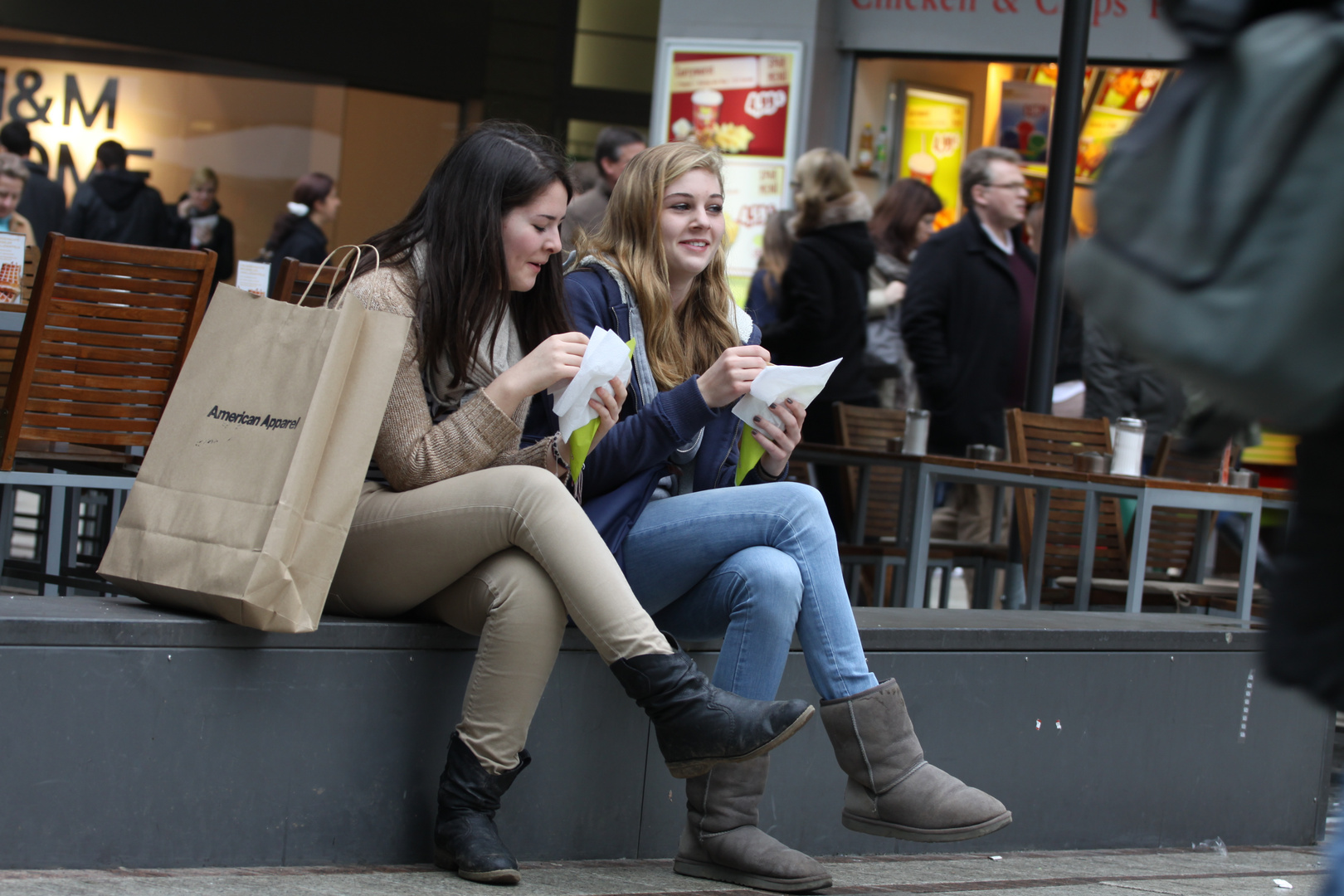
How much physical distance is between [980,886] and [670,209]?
5.54ft

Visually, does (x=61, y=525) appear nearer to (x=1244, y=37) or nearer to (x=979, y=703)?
(x=979, y=703)

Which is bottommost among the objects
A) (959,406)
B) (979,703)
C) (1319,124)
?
(979,703)

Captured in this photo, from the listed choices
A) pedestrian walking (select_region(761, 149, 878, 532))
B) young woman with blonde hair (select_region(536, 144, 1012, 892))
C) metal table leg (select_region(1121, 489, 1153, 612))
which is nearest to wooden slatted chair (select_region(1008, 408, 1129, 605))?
metal table leg (select_region(1121, 489, 1153, 612))

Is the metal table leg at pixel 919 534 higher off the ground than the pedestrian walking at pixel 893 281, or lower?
lower

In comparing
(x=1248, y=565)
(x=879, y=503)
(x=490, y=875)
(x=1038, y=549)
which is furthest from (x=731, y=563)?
(x=879, y=503)

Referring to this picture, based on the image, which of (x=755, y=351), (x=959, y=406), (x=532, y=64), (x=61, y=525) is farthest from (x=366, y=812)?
(x=532, y=64)

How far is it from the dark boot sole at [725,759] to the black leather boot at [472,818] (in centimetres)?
31

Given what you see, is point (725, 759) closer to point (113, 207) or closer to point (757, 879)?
point (757, 879)

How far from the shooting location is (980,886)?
3447mm

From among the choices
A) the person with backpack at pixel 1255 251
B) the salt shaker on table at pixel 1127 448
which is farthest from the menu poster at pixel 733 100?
the person with backpack at pixel 1255 251

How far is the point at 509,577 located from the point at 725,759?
0.54 meters

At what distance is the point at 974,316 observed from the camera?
21.4 ft

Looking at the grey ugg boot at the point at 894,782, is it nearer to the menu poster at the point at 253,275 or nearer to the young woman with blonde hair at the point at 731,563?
the young woman with blonde hair at the point at 731,563

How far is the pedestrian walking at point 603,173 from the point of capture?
642 cm
